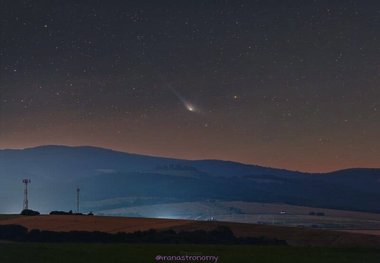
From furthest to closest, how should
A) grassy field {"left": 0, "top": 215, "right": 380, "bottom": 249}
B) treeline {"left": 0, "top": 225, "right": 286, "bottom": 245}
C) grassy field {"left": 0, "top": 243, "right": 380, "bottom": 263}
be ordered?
grassy field {"left": 0, "top": 215, "right": 380, "bottom": 249}
treeline {"left": 0, "top": 225, "right": 286, "bottom": 245}
grassy field {"left": 0, "top": 243, "right": 380, "bottom": 263}

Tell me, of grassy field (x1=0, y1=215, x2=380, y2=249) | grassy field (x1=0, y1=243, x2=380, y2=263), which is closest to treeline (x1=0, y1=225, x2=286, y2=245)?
grassy field (x1=0, y1=215, x2=380, y2=249)

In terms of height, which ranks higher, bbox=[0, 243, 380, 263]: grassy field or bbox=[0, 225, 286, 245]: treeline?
bbox=[0, 225, 286, 245]: treeline

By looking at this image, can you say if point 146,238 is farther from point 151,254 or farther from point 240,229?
point 240,229

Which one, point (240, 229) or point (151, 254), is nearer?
point (151, 254)

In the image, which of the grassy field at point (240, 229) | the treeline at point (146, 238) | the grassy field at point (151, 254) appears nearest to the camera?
the grassy field at point (151, 254)

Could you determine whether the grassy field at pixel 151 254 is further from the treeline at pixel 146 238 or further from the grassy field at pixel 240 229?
the grassy field at pixel 240 229

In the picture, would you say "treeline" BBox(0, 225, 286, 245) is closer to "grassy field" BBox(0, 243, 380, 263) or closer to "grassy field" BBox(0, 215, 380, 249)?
"grassy field" BBox(0, 215, 380, 249)

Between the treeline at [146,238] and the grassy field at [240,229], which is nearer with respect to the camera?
the treeline at [146,238]

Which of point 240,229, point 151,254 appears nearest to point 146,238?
point 151,254

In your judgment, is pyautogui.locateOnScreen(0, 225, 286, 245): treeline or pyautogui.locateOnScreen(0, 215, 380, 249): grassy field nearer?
pyautogui.locateOnScreen(0, 225, 286, 245): treeline

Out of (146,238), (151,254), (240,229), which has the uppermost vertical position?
(240,229)

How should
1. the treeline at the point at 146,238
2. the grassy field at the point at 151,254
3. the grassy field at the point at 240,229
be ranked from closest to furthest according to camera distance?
1. the grassy field at the point at 151,254
2. the treeline at the point at 146,238
3. the grassy field at the point at 240,229

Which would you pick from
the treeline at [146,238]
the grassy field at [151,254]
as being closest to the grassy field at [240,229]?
the treeline at [146,238]

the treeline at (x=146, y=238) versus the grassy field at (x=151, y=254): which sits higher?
the treeline at (x=146, y=238)
